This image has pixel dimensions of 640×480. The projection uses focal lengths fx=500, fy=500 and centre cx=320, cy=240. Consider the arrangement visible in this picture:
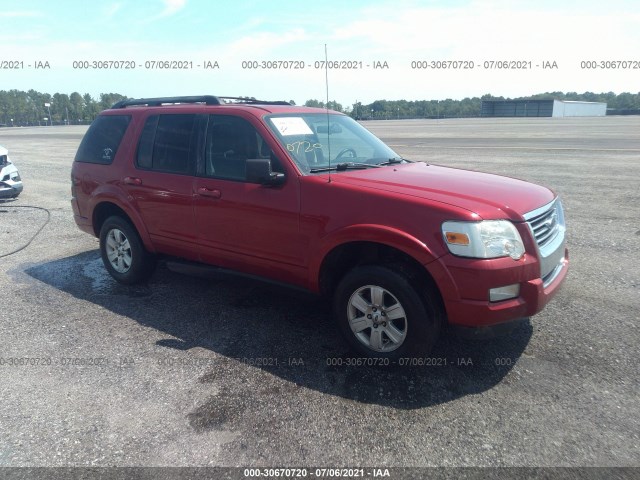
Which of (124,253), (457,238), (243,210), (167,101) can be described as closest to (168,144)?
(167,101)

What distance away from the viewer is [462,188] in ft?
12.4

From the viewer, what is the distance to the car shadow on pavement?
3.54 meters

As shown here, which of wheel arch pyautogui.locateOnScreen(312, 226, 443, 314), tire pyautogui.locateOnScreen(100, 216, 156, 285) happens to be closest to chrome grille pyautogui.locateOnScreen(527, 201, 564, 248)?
wheel arch pyautogui.locateOnScreen(312, 226, 443, 314)

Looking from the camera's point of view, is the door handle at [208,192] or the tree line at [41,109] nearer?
the door handle at [208,192]

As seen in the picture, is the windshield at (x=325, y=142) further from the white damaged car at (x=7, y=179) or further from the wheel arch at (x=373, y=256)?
the white damaged car at (x=7, y=179)

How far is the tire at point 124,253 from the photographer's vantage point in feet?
18.0

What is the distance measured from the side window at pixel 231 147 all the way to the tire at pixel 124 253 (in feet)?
4.72

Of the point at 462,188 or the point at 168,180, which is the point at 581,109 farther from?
the point at 168,180

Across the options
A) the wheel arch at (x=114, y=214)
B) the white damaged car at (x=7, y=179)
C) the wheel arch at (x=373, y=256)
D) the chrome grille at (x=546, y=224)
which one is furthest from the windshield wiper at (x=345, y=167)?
the white damaged car at (x=7, y=179)

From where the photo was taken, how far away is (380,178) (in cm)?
400

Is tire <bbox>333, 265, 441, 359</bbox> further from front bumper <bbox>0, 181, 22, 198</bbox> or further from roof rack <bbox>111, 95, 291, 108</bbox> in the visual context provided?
front bumper <bbox>0, 181, 22, 198</bbox>

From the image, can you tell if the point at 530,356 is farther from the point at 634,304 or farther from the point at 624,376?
the point at 634,304

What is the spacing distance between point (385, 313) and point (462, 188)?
1111mm

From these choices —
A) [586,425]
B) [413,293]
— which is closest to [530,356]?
[586,425]
